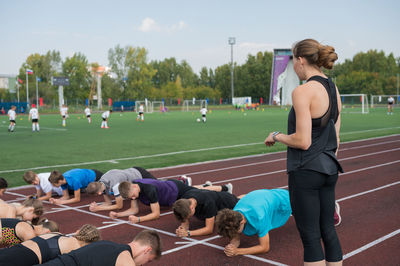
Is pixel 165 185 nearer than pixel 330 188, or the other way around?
pixel 330 188

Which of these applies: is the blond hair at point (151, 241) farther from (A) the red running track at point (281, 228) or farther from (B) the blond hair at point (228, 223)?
(A) the red running track at point (281, 228)

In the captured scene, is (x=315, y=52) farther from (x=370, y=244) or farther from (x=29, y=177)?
(x=29, y=177)

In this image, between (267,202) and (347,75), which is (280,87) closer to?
(347,75)

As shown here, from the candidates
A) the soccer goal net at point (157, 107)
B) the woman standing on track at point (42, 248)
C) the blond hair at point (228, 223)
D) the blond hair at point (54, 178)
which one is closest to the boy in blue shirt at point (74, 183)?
Answer: the blond hair at point (54, 178)

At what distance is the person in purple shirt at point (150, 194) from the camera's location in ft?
18.1

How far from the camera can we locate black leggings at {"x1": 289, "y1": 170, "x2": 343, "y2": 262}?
268cm

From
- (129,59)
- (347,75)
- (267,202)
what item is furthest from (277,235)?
(347,75)

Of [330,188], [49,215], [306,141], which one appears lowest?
[49,215]

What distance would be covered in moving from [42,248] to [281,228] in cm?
342

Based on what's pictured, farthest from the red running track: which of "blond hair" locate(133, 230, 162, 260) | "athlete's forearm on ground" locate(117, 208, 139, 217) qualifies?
"blond hair" locate(133, 230, 162, 260)

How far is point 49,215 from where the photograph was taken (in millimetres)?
6422

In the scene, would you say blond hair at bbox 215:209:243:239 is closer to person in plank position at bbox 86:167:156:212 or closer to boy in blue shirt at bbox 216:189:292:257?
boy in blue shirt at bbox 216:189:292:257

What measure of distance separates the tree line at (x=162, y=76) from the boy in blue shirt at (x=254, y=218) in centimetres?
7924

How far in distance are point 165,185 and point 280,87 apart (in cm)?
7652
